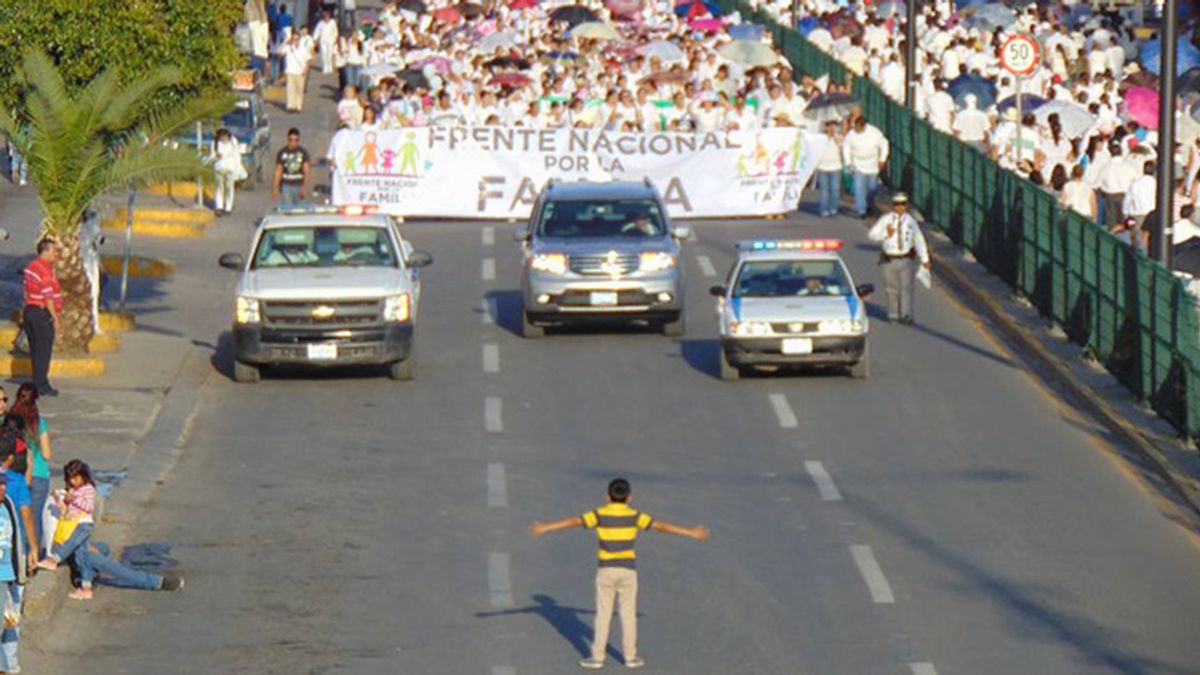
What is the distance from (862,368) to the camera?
3291 centimetres

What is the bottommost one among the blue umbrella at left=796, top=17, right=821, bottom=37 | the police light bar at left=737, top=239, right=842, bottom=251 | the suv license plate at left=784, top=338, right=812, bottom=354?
the blue umbrella at left=796, top=17, right=821, bottom=37

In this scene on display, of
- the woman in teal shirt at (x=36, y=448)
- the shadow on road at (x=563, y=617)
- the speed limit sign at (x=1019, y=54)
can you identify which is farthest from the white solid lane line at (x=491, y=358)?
the shadow on road at (x=563, y=617)

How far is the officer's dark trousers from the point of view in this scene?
31.5m

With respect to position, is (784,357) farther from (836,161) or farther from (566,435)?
(836,161)

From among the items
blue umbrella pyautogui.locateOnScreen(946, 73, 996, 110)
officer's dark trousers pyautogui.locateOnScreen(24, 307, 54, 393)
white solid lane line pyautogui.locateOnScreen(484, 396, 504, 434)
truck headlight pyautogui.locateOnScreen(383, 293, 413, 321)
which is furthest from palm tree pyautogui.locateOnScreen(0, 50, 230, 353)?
blue umbrella pyautogui.locateOnScreen(946, 73, 996, 110)

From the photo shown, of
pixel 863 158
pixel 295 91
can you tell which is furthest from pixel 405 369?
pixel 295 91

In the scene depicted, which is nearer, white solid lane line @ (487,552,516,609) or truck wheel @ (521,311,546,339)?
white solid lane line @ (487,552,516,609)

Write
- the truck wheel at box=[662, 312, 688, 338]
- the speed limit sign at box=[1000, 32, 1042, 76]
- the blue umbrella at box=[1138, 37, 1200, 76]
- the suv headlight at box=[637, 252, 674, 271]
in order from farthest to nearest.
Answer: the blue umbrella at box=[1138, 37, 1200, 76]
the speed limit sign at box=[1000, 32, 1042, 76]
the truck wheel at box=[662, 312, 688, 338]
the suv headlight at box=[637, 252, 674, 271]

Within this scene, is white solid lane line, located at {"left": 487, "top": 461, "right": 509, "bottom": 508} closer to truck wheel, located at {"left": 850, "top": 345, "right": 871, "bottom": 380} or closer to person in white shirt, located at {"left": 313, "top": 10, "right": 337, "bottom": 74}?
truck wheel, located at {"left": 850, "top": 345, "right": 871, "bottom": 380}

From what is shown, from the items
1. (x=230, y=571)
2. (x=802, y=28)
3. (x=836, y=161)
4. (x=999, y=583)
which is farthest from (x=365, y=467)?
(x=802, y=28)

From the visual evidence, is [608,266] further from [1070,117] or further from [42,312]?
[1070,117]

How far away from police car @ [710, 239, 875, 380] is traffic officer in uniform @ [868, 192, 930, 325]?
285 cm

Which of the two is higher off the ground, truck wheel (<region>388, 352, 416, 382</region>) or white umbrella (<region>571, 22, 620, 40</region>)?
truck wheel (<region>388, 352, 416, 382</region>)

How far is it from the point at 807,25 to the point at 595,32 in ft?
21.3
